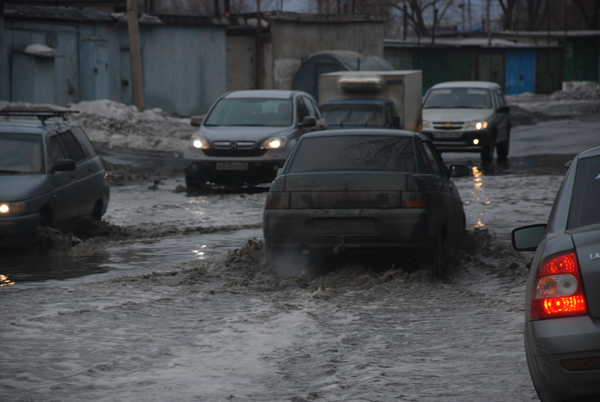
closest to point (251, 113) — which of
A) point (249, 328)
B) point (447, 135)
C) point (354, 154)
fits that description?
point (447, 135)

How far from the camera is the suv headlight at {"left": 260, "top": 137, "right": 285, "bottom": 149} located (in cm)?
1523

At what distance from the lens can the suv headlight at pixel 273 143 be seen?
15.2 m

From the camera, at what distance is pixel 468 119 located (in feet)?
69.5

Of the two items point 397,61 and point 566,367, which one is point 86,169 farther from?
point 397,61

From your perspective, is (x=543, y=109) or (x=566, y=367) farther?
(x=543, y=109)

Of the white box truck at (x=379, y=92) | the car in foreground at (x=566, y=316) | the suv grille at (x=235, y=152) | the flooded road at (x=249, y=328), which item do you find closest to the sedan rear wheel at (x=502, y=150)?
the white box truck at (x=379, y=92)


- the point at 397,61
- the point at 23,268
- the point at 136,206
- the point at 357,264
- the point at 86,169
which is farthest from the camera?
the point at 397,61

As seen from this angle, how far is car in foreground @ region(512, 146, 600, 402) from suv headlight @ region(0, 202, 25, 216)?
6828 millimetres

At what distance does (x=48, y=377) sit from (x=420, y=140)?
4.61 metres

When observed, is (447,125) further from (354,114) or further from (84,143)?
(84,143)

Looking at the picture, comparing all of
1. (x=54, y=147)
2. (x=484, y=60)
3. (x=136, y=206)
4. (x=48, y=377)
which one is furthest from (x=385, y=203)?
(x=484, y=60)

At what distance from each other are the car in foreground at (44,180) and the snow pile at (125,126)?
41.1 feet

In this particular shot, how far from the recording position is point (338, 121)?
19.8 m

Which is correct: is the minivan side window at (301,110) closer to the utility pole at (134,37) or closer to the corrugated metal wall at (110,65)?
the utility pole at (134,37)
